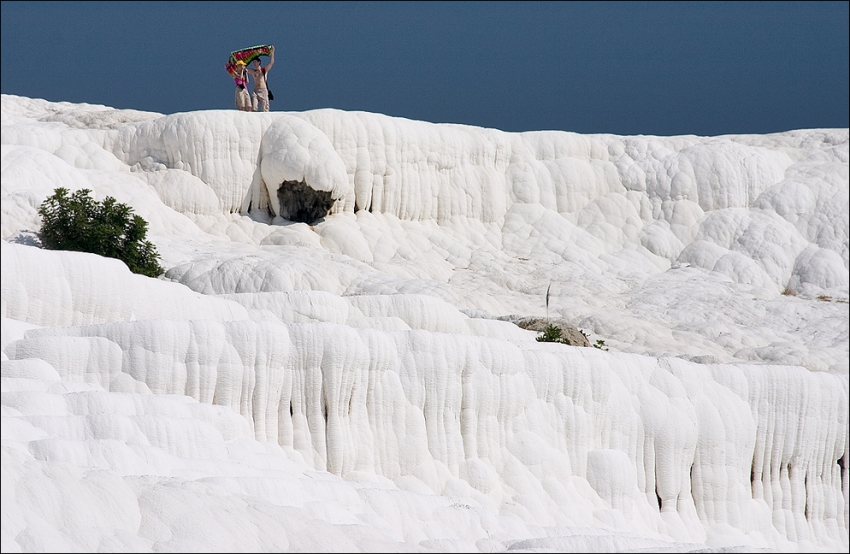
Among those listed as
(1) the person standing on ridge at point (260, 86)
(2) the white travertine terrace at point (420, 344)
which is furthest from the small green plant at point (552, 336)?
(1) the person standing on ridge at point (260, 86)

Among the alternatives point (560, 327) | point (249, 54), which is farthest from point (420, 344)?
point (249, 54)

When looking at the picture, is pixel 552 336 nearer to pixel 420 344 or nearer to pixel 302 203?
pixel 420 344

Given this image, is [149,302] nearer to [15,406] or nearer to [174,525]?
[15,406]

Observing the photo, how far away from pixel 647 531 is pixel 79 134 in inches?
789

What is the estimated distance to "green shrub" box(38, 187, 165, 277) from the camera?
67.6 ft

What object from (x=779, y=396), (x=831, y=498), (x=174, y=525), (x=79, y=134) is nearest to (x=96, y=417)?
(x=174, y=525)

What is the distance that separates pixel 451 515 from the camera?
1029 cm

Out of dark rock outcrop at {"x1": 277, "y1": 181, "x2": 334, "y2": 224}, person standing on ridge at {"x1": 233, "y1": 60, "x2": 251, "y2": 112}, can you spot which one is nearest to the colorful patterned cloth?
person standing on ridge at {"x1": 233, "y1": 60, "x2": 251, "y2": 112}

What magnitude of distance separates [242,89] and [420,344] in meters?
19.5

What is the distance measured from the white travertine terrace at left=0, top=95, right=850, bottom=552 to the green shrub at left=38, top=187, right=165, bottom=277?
553 mm

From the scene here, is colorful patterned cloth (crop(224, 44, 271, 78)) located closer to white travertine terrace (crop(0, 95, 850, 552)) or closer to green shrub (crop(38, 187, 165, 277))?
white travertine terrace (crop(0, 95, 850, 552))

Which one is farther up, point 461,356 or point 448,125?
point 448,125

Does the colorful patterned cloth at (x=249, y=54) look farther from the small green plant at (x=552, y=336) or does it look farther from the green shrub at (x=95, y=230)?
the small green plant at (x=552, y=336)

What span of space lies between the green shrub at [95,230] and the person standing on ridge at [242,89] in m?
10.3
